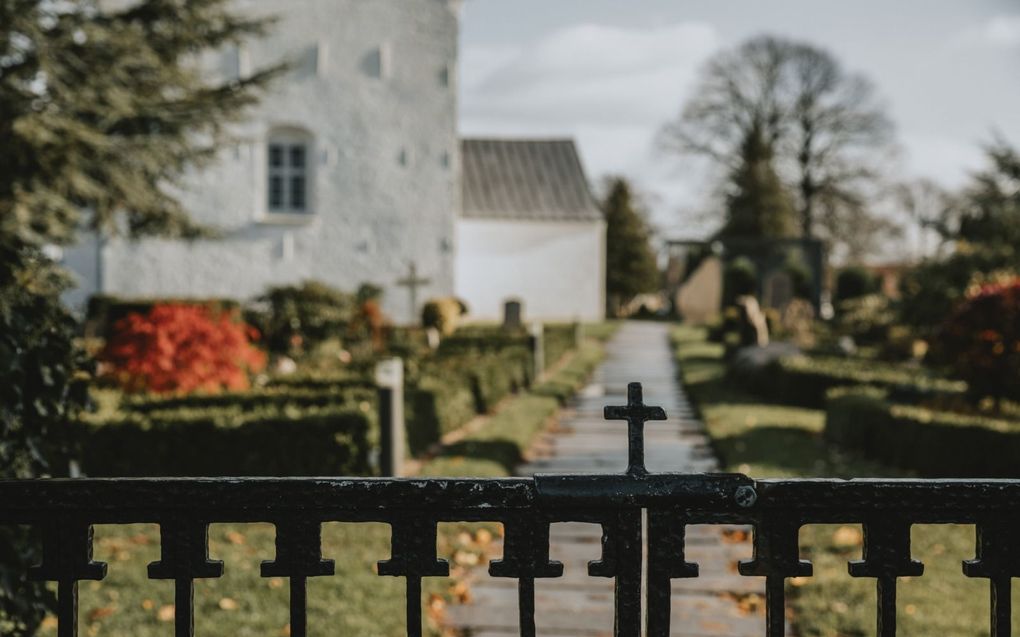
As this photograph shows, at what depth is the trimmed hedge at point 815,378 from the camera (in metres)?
12.1

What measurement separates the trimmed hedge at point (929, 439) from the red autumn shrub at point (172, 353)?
6614mm

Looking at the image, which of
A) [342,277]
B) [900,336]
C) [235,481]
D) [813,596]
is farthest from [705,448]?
[342,277]

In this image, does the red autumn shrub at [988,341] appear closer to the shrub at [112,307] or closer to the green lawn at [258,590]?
the green lawn at [258,590]

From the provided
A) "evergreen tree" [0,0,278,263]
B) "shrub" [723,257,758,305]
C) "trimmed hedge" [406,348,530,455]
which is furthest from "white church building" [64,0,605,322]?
"shrub" [723,257,758,305]

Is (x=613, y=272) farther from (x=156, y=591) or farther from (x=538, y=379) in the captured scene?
(x=156, y=591)

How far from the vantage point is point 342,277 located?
84.2ft

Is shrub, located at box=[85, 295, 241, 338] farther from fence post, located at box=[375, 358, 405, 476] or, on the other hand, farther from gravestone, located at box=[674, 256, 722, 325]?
gravestone, located at box=[674, 256, 722, 325]

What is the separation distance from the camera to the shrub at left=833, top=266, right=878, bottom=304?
37403 millimetres

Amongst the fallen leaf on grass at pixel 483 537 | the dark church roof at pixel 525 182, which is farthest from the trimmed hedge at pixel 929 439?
the dark church roof at pixel 525 182

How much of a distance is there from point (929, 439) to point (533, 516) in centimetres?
747

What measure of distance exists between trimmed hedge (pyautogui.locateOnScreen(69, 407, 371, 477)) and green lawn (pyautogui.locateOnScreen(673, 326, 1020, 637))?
3379mm

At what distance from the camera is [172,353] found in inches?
384

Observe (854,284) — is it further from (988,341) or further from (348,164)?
(988,341)

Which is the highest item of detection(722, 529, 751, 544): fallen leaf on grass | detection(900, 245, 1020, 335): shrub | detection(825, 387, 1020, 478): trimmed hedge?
detection(900, 245, 1020, 335): shrub
